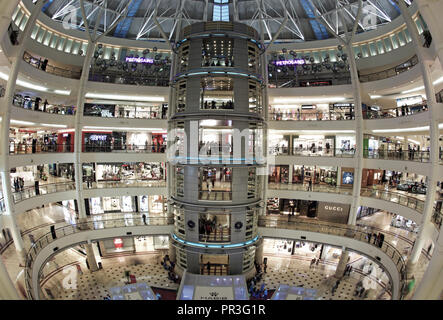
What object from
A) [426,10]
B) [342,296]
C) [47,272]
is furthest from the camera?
[47,272]

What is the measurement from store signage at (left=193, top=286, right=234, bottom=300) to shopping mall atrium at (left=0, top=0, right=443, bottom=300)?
10 centimetres

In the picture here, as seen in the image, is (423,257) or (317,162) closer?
(423,257)

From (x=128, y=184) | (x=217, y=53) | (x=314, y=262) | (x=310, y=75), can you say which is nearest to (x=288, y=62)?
(x=310, y=75)

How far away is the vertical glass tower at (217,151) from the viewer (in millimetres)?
20984

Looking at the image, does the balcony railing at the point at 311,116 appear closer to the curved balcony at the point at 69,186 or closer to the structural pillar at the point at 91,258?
the curved balcony at the point at 69,186

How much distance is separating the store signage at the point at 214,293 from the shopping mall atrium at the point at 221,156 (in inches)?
3.7

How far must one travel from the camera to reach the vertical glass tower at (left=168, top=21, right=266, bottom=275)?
826 inches

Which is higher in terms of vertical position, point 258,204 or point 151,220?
point 258,204

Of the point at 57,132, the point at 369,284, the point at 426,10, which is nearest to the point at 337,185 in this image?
the point at 369,284

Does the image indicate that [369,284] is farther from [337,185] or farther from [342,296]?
[337,185]

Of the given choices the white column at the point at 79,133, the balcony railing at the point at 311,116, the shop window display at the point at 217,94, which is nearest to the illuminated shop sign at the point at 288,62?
the balcony railing at the point at 311,116

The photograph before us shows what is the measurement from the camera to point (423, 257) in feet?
56.9

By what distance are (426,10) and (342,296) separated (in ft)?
66.7
